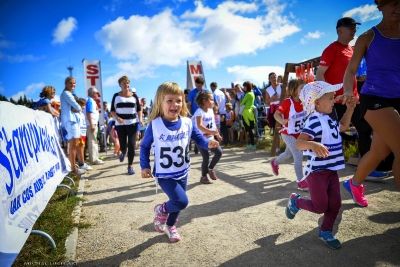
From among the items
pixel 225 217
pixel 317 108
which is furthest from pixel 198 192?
pixel 317 108

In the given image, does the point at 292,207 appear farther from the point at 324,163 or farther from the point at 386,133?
the point at 386,133

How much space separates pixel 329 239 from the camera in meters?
2.56

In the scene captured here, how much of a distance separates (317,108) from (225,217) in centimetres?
179

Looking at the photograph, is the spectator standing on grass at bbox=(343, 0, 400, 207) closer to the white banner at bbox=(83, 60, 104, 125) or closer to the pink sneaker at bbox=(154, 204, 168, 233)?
the pink sneaker at bbox=(154, 204, 168, 233)

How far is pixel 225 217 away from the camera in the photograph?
3486mm

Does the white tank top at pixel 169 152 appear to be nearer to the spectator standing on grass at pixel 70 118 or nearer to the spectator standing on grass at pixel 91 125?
the spectator standing on grass at pixel 70 118

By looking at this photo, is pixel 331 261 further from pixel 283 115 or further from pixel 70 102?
pixel 70 102

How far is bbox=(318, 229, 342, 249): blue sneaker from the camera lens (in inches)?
98.9

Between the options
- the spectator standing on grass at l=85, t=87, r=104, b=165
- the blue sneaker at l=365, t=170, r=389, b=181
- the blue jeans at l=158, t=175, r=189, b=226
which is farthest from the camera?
the spectator standing on grass at l=85, t=87, r=104, b=165

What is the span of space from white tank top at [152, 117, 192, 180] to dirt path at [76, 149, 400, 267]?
770mm

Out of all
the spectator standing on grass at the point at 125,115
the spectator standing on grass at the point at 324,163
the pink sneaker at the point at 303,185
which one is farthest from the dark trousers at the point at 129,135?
the spectator standing on grass at the point at 324,163

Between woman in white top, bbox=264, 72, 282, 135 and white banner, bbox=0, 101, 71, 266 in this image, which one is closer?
white banner, bbox=0, 101, 71, 266

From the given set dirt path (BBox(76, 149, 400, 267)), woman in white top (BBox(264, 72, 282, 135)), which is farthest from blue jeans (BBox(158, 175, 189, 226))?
woman in white top (BBox(264, 72, 282, 135))

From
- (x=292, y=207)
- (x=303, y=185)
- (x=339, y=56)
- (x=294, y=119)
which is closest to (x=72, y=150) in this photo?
(x=294, y=119)
